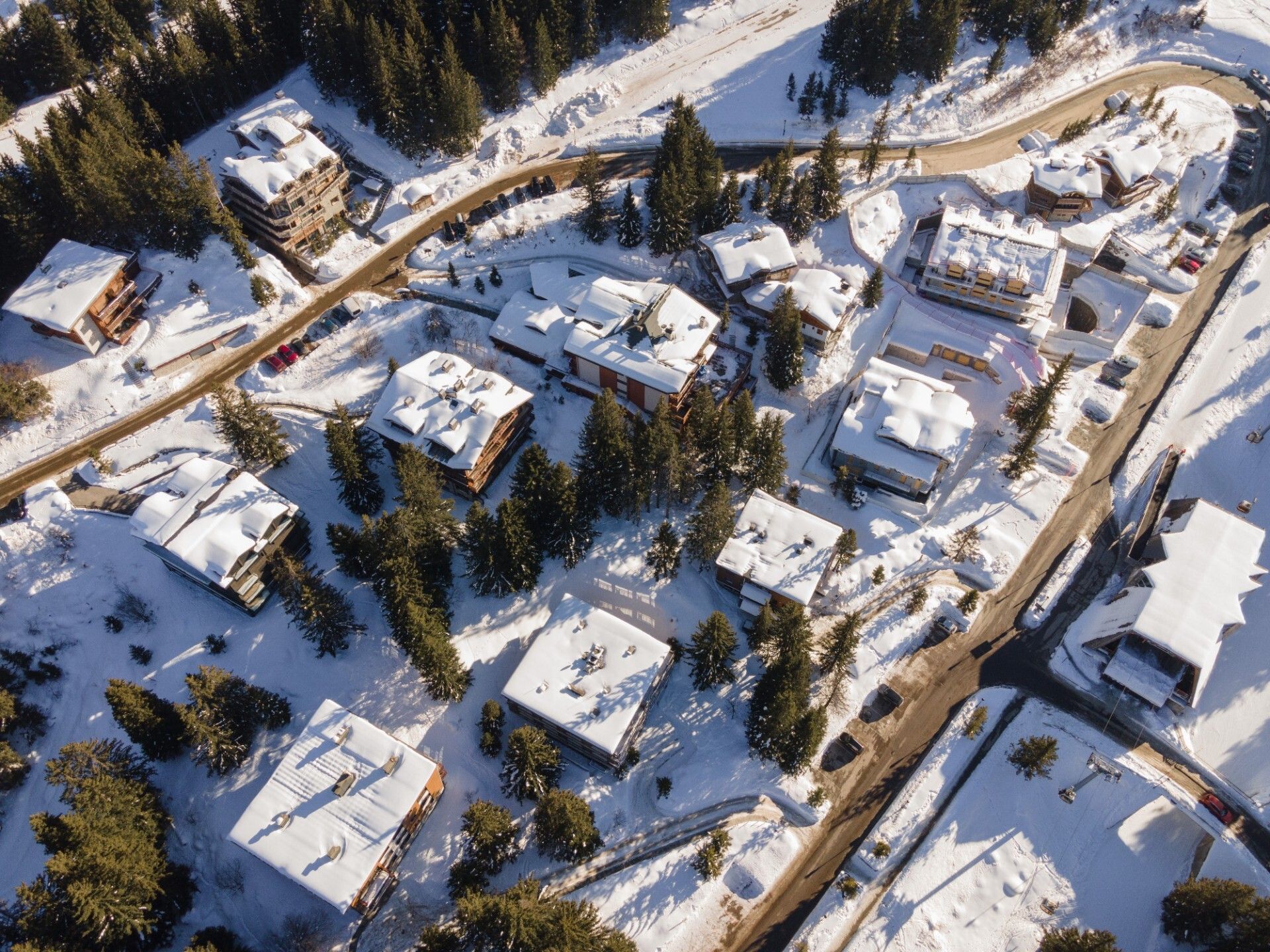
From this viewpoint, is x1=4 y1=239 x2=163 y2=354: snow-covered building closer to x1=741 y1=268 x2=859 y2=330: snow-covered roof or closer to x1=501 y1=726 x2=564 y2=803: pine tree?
x1=501 y1=726 x2=564 y2=803: pine tree

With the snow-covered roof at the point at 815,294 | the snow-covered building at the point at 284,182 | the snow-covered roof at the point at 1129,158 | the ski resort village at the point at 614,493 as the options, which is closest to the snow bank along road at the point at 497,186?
the ski resort village at the point at 614,493

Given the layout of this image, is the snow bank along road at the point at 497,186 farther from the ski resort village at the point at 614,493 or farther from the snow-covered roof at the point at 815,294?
the snow-covered roof at the point at 815,294

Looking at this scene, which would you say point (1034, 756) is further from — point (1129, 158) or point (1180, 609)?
point (1129, 158)

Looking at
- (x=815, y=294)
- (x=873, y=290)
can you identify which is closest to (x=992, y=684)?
(x=815, y=294)

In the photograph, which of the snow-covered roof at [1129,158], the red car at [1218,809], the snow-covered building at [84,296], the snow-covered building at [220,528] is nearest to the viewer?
the red car at [1218,809]

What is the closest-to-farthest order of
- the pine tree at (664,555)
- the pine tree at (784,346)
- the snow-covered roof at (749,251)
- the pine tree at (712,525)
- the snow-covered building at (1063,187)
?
the pine tree at (712,525), the pine tree at (664,555), the pine tree at (784,346), the snow-covered roof at (749,251), the snow-covered building at (1063,187)

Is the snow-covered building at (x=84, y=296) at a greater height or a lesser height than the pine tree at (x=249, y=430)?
greater
